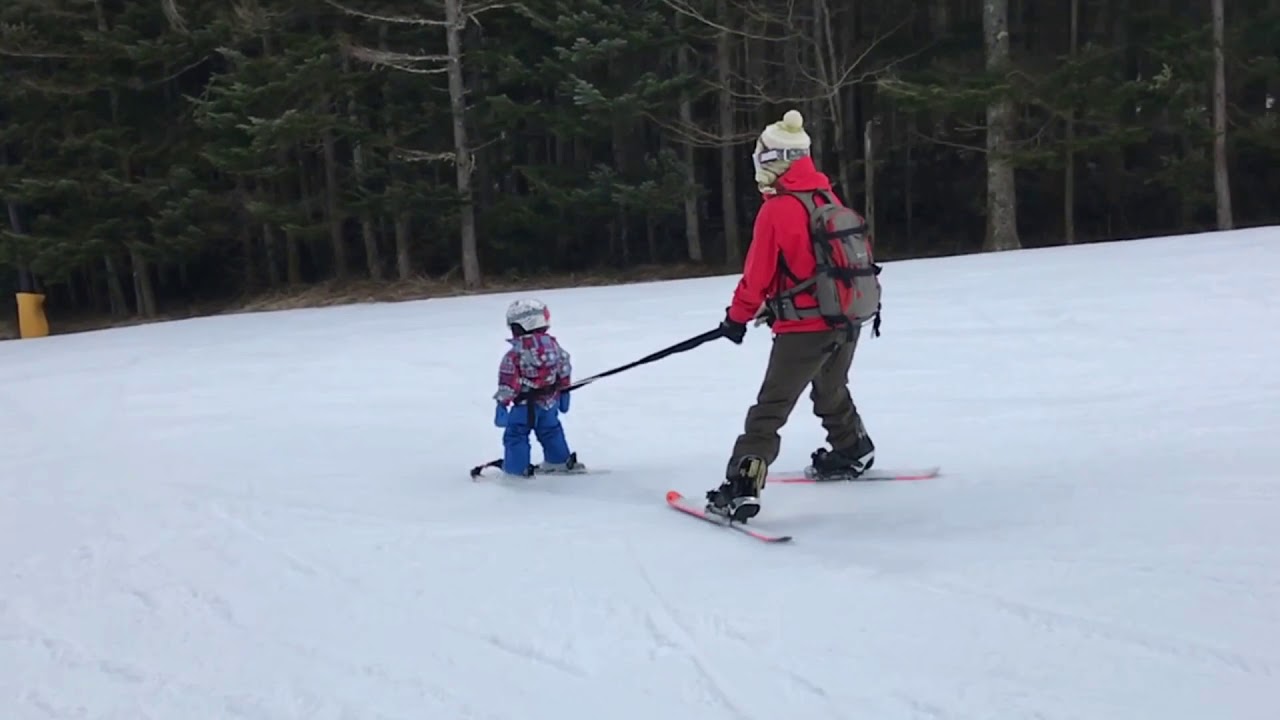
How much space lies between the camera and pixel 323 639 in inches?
133

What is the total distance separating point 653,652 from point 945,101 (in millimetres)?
16962

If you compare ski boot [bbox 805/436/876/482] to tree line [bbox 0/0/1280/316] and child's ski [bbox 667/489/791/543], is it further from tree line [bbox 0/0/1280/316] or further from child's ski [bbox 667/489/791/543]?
tree line [bbox 0/0/1280/316]

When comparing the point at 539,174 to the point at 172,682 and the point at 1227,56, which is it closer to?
the point at 1227,56

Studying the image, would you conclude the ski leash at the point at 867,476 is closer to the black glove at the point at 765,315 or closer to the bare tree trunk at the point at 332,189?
the black glove at the point at 765,315

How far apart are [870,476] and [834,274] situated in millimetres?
1203

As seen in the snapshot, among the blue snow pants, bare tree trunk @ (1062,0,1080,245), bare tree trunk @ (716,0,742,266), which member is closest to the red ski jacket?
the blue snow pants

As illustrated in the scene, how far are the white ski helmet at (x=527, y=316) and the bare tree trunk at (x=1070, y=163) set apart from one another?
16.7m

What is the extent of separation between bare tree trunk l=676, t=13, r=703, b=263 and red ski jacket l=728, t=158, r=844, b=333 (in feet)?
52.3

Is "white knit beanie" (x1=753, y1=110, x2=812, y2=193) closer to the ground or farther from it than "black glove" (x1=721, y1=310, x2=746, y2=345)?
farther from it

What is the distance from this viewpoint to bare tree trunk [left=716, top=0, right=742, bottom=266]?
20406 mm

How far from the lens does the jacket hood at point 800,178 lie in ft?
14.4

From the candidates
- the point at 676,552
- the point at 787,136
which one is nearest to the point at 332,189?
the point at 787,136

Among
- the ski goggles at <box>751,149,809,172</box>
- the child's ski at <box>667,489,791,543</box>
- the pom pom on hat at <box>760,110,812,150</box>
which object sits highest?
the pom pom on hat at <box>760,110,812,150</box>

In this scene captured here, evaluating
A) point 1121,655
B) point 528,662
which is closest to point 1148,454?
point 1121,655
